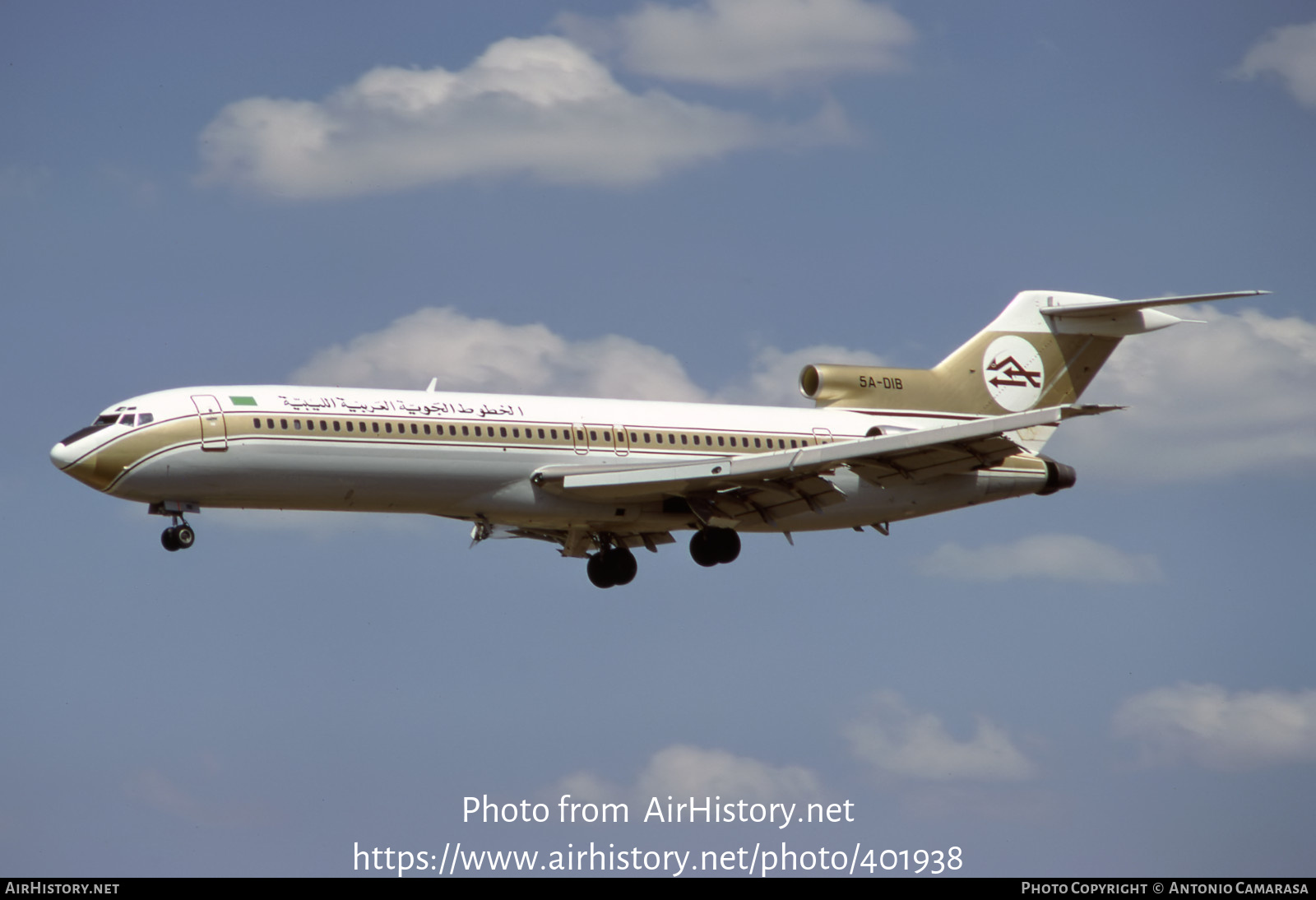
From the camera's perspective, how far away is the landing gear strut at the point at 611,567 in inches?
1754

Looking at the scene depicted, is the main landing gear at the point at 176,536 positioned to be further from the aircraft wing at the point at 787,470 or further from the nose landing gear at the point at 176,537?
the aircraft wing at the point at 787,470

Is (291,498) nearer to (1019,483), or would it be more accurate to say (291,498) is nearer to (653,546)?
(653,546)

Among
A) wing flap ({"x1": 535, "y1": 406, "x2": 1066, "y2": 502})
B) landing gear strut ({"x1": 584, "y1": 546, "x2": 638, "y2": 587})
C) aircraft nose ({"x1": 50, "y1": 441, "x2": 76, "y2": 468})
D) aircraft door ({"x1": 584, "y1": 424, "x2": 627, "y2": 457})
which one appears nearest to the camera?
aircraft nose ({"x1": 50, "y1": 441, "x2": 76, "y2": 468})

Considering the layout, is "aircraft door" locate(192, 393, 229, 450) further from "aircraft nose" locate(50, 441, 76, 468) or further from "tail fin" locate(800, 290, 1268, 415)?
"tail fin" locate(800, 290, 1268, 415)

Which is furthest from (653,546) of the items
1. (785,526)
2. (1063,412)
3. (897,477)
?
(1063,412)

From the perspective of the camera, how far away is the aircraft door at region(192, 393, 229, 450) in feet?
120


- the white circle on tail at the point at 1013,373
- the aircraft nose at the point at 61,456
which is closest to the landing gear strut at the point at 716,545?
the white circle on tail at the point at 1013,373

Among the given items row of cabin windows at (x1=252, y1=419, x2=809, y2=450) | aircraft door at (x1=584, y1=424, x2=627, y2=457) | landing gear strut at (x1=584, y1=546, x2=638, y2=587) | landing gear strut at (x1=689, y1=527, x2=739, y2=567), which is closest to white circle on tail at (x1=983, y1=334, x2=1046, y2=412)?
row of cabin windows at (x1=252, y1=419, x2=809, y2=450)

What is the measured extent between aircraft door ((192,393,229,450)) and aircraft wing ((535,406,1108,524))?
6.68m

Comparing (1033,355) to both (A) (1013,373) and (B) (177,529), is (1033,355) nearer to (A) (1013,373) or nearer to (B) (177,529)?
(A) (1013,373)

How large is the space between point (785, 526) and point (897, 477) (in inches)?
112

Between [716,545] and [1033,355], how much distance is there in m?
11.4

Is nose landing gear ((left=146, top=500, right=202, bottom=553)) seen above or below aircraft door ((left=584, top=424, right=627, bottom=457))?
below

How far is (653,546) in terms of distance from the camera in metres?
44.9
